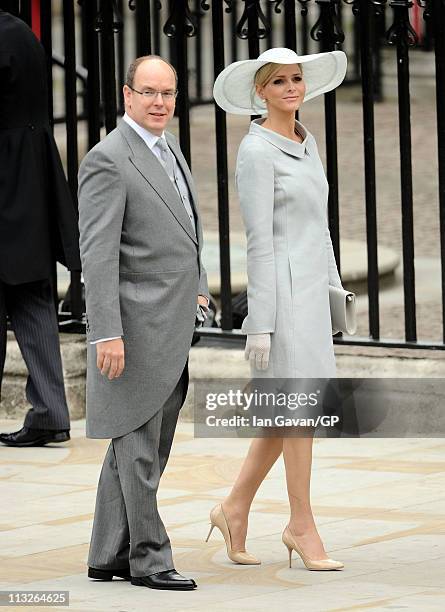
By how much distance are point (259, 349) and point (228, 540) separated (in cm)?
67

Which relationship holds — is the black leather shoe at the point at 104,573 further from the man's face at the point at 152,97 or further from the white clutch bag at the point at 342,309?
the man's face at the point at 152,97

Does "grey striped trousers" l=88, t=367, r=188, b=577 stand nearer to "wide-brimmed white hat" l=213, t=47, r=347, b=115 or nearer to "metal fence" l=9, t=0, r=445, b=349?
"wide-brimmed white hat" l=213, t=47, r=347, b=115

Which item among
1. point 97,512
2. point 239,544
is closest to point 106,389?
point 97,512

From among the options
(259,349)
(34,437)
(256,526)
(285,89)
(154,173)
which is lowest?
(34,437)

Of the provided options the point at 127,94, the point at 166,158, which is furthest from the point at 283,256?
the point at 127,94

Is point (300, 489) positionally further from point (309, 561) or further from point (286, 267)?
point (286, 267)

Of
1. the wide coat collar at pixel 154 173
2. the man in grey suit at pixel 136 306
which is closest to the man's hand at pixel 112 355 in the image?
the man in grey suit at pixel 136 306

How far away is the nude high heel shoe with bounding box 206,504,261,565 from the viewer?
18.7 feet

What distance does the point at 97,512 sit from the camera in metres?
5.52

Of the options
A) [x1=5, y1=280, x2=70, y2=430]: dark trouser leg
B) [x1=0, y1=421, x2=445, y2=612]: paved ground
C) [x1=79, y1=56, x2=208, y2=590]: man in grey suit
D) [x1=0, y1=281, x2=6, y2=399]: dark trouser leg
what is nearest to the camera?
[x1=0, y1=421, x2=445, y2=612]: paved ground

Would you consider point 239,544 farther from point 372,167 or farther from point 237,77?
point 372,167

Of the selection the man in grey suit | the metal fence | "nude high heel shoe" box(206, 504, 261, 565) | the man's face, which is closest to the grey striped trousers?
the man in grey suit

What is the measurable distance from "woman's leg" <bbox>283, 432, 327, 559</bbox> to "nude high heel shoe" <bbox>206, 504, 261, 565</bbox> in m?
0.18

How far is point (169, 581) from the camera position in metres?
5.34
